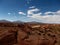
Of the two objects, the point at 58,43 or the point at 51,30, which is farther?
the point at 51,30

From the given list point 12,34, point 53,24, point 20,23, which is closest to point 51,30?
point 53,24

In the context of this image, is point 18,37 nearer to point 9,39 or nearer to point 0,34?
point 9,39

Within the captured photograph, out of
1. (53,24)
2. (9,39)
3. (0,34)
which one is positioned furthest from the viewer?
(53,24)

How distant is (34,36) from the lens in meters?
5.15

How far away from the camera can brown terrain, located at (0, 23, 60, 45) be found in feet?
16.0

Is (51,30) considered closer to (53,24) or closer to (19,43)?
(53,24)

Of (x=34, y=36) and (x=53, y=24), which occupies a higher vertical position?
(x=53, y=24)

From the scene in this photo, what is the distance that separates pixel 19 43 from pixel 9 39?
1.66 ft

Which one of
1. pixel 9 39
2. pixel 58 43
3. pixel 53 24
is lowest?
pixel 58 43

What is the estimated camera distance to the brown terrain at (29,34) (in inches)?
192

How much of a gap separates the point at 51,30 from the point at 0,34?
103 inches

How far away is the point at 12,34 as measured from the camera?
16.6 ft

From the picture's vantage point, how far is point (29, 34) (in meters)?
5.42

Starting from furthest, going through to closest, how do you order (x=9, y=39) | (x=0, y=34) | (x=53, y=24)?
(x=53, y=24) < (x=0, y=34) < (x=9, y=39)
